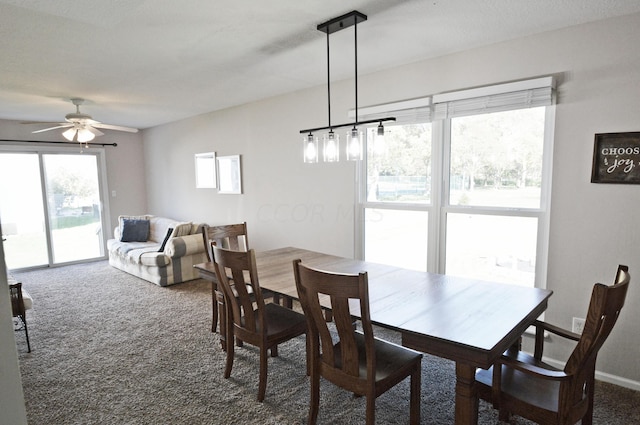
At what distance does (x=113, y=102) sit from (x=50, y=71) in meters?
1.33

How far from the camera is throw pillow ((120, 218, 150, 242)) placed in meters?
5.82

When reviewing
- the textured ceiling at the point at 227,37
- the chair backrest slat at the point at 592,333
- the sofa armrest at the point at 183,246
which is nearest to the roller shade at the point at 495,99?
the textured ceiling at the point at 227,37

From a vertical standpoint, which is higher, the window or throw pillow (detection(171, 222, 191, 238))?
the window

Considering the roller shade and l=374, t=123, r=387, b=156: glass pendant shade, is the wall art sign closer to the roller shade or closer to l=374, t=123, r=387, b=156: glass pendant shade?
the roller shade

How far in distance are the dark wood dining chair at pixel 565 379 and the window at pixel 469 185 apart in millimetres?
1145

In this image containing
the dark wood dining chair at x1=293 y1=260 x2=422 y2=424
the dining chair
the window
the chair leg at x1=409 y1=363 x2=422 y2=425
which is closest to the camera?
the dark wood dining chair at x1=293 y1=260 x2=422 y2=424

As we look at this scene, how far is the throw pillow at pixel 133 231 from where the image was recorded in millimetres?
5816

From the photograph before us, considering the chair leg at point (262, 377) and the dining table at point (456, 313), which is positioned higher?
the dining table at point (456, 313)

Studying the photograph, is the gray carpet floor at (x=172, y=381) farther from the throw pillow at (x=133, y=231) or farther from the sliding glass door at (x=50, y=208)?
the sliding glass door at (x=50, y=208)

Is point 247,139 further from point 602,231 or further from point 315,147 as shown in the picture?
point 602,231

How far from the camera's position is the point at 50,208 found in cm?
592

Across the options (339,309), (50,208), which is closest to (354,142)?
(339,309)

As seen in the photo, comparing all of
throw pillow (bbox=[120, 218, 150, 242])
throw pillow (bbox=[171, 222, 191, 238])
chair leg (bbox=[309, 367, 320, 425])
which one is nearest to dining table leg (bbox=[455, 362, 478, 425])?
chair leg (bbox=[309, 367, 320, 425])

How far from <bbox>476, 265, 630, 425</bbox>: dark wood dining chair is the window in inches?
45.1
